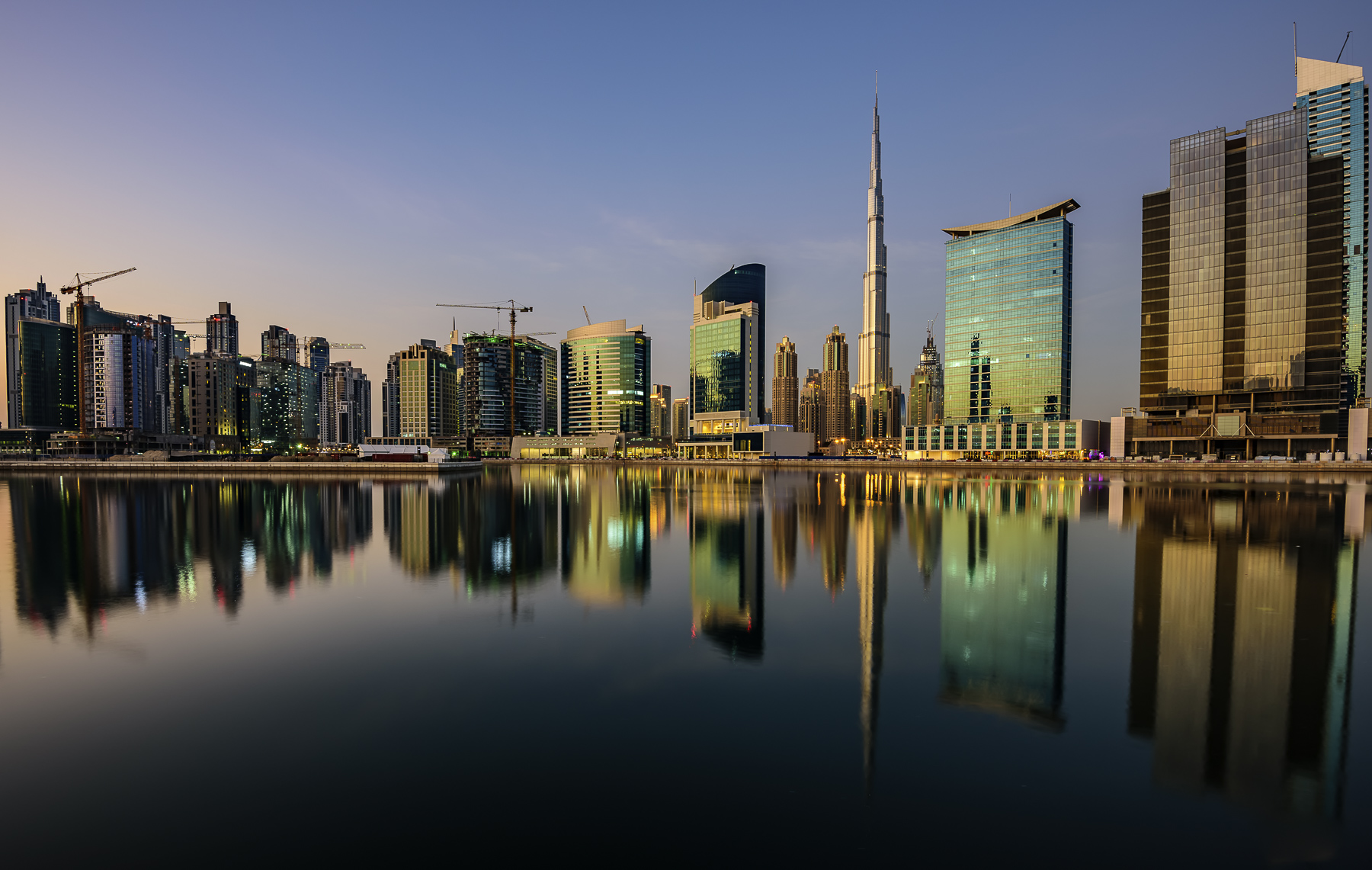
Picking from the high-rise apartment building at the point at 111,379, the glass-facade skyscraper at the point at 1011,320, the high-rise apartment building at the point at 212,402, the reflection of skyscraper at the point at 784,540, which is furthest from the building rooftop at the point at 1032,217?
the high-rise apartment building at the point at 111,379

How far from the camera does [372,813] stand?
285 inches

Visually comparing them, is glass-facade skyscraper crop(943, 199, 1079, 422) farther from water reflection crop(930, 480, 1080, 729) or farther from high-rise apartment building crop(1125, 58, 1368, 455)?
water reflection crop(930, 480, 1080, 729)

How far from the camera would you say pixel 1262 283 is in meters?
118

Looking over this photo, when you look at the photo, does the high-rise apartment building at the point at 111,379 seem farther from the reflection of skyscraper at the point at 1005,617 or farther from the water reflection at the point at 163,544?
the reflection of skyscraper at the point at 1005,617

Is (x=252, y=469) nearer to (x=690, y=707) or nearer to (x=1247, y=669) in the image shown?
(x=690, y=707)

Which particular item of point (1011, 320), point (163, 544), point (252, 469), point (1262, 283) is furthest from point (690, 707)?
point (1011, 320)

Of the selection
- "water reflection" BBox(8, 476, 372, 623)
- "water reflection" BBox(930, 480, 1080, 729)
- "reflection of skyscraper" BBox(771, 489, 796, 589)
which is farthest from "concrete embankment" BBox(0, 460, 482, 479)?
"water reflection" BBox(930, 480, 1080, 729)

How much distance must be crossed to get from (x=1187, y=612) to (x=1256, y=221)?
154743 mm

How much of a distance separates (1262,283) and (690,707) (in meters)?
164

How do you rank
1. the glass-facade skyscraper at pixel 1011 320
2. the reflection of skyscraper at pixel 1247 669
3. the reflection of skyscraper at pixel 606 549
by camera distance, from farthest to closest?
the glass-facade skyscraper at pixel 1011 320
the reflection of skyscraper at pixel 606 549
the reflection of skyscraper at pixel 1247 669

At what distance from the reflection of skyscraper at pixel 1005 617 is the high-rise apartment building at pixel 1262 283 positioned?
12351 cm

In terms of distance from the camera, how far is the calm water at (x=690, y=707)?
6875 millimetres

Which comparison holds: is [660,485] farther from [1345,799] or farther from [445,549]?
[1345,799]

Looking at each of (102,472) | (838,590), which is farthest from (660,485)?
(102,472)
